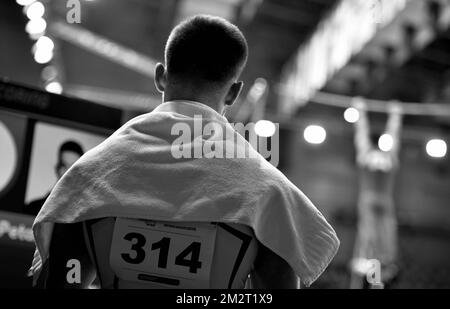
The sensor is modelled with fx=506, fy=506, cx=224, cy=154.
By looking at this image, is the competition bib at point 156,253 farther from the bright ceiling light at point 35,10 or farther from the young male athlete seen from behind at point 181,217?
the bright ceiling light at point 35,10

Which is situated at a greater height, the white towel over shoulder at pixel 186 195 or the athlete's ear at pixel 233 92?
the athlete's ear at pixel 233 92

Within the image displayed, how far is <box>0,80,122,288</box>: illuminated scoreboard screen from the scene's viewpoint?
70.0 inches

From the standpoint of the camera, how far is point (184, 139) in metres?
0.94

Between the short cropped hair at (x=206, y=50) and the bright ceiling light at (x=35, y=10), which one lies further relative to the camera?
the bright ceiling light at (x=35, y=10)

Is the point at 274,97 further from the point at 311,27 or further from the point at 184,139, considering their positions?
the point at 184,139

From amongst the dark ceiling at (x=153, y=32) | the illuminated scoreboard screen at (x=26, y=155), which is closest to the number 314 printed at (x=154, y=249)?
the illuminated scoreboard screen at (x=26, y=155)

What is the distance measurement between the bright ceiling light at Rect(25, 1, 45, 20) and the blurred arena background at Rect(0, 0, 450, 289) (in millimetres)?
12

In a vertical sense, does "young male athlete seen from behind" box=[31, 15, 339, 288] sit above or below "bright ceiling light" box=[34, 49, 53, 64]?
below

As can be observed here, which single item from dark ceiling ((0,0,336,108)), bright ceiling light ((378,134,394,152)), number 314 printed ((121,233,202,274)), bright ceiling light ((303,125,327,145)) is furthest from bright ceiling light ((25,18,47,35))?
bright ceiling light ((378,134,394,152))

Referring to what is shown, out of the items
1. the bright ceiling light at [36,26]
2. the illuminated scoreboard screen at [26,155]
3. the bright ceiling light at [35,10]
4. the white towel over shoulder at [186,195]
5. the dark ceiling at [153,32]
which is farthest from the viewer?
the dark ceiling at [153,32]

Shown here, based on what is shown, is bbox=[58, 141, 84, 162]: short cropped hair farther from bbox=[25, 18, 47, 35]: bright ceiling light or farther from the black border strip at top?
bbox=[25, 18, 47, 35]: bright ceiling light

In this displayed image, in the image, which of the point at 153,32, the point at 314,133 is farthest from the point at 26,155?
the point at 153,32

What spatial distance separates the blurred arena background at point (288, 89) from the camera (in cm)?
183
